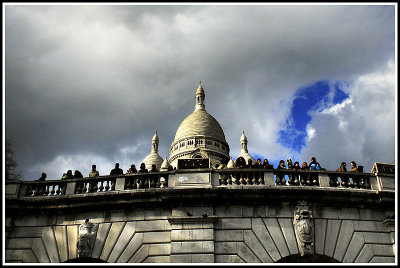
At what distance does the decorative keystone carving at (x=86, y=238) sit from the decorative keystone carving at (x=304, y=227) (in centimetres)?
677

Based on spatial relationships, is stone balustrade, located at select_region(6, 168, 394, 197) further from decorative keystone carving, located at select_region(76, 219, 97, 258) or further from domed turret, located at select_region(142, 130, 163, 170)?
domed turret, located at select_region(142, 130, 163, 170)

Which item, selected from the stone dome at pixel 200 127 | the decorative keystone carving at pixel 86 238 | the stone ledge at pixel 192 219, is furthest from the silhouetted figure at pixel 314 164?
the stone dome at pixel 200 127

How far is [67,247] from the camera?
13.1 meters

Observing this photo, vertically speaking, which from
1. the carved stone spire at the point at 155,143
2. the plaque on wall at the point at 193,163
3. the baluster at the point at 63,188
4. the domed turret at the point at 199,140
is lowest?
the baluster at the point at 63,188

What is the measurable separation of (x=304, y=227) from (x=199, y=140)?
50.8 metres

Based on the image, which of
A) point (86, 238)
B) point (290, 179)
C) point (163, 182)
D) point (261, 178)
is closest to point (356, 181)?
→ point (290, 179)

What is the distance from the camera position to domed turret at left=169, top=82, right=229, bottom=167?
202ft

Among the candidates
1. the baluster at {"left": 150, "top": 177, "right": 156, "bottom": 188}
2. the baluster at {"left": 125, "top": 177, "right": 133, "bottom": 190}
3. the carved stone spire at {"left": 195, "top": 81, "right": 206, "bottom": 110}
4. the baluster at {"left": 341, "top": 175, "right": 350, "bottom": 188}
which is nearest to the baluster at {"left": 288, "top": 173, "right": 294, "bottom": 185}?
the baluster at {"left": 341, "top": 175, "right": 350, "bottom": 188}

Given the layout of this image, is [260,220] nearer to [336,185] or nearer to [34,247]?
[336,185]

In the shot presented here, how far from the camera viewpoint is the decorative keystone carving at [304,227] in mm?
12430

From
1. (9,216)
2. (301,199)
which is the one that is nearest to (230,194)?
(301,199)

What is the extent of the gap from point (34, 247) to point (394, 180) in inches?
505

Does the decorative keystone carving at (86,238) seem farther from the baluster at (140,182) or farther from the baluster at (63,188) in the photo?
the baluster at (140,182)

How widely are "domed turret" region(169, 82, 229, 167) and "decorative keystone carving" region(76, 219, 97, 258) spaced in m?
46.5
